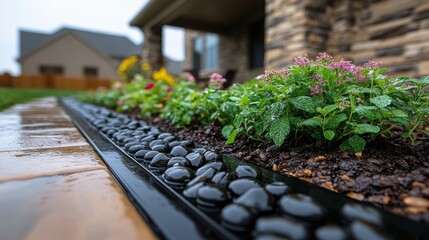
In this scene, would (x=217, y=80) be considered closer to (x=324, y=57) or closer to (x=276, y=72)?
(x=276, y=72)

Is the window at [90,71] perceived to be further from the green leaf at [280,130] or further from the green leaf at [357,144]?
the green leaf at [357,144]

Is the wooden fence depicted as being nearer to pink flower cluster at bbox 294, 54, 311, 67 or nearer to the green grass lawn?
the green grass lawn

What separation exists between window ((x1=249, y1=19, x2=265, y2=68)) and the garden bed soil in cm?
560

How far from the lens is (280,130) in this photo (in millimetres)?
1107

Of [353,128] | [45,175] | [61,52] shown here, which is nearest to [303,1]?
[353,128]

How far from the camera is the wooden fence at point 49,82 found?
1677 cm

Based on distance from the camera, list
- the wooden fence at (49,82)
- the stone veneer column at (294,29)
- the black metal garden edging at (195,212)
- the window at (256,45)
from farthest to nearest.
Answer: the wooden fence at (49,82) < the window at (256,45) < the stone veneer column at (294,29) < the black metal garden edging at (195,212)

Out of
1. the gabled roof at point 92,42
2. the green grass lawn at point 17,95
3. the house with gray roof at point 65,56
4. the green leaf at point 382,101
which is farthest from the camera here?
the gabled roof at point 92,42

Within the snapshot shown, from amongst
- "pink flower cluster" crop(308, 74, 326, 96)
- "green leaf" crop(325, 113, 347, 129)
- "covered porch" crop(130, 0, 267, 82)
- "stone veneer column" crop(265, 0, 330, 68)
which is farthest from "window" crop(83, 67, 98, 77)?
"green leaf" crop(325, 113, 347, 129)

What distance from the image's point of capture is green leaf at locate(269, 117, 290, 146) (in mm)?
1080

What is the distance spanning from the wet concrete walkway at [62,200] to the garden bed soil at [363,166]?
0.63 meters

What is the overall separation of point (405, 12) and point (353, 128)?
2.24m

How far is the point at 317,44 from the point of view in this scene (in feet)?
9.88

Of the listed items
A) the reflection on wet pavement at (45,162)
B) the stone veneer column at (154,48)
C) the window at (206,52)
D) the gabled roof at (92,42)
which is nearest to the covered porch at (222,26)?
the stone veneer column at (154,48)
